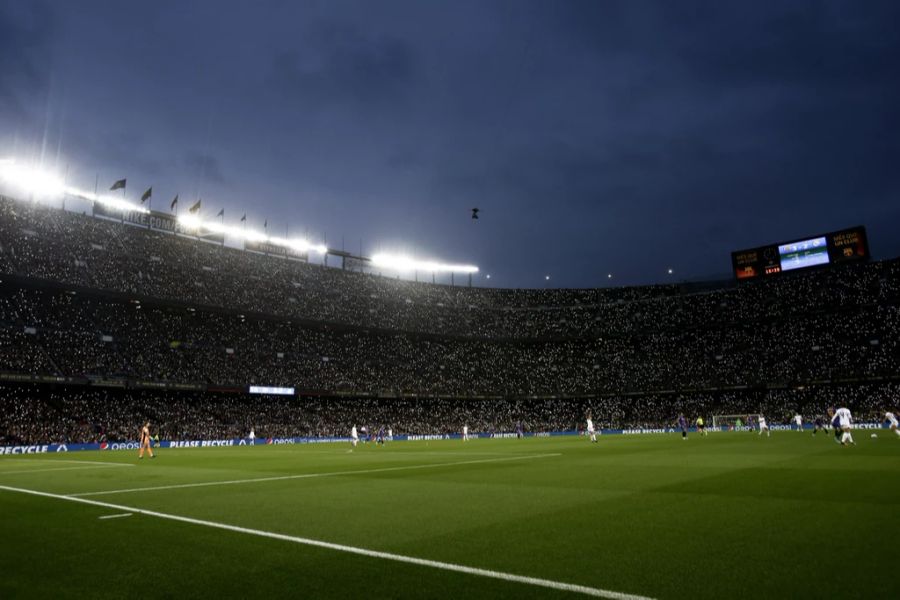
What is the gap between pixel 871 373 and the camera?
189 feet

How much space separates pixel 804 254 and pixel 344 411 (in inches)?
2139

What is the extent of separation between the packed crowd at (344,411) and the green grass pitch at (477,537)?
36513 millimetres

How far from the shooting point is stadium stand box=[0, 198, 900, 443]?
5047cm

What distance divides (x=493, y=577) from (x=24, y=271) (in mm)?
58723

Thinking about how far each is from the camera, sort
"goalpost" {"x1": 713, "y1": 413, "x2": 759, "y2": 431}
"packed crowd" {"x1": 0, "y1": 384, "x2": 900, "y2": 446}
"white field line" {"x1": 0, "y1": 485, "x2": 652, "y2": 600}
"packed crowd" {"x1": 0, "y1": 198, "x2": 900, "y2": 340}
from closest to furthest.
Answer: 1. "white field line" {"x1": 0, "y1": 485, "x2": 652, "y2": 600}
2. "packed crowd" {"x1": 0, "y1": 384, "x2": 900, "y2": 446}
3. "packed crowd" {"x1": 0, "y1": 198, "x2": 900, "y2": 340}
4. "goalpost" {"x1": 713, "y1": 413, "x2": 759, "y2": 431}

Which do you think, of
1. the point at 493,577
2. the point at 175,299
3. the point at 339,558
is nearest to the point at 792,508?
the point at 493,577

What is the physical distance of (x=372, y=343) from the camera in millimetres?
74812

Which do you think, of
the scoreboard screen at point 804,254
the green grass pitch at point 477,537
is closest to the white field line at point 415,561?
the green grass pitch at point 477,537

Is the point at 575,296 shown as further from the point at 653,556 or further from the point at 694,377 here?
the point at 653,556

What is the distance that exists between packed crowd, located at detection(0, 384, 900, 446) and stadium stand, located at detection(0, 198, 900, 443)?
266 millimetres

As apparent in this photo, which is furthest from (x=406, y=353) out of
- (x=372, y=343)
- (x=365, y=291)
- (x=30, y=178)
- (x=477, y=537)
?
(x=477, y=537)

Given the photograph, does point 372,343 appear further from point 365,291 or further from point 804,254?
point 804,254

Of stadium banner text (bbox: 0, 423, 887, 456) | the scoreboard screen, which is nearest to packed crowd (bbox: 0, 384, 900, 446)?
stadium banner text (bbox: 0, 423, 887, 456)

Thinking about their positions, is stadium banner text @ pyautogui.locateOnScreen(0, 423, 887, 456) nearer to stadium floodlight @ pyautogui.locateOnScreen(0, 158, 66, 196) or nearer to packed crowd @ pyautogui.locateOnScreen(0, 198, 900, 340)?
packed crowd @ pyautogui.locateOnScreen(0, 198, 900, 340)
